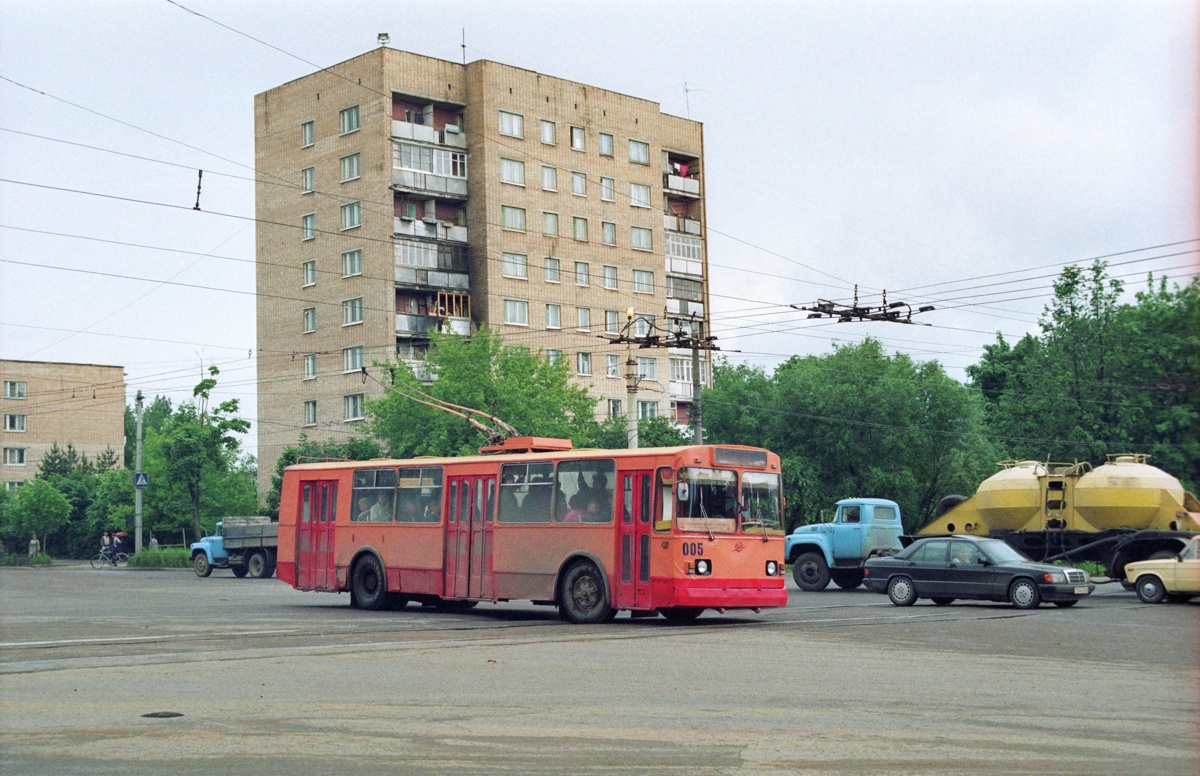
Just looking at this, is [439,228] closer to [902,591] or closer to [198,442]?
[198,442]

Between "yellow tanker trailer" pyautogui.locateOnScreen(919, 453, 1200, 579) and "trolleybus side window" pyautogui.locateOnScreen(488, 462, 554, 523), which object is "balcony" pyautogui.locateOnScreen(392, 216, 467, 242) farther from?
"trolleybus side window" pyautogui.locateOnScreen(488, 462, 554, 523)

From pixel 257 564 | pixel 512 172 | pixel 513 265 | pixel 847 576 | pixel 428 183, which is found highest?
pixel 512 172

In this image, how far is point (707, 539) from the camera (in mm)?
20219

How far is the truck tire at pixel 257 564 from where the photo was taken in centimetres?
4634

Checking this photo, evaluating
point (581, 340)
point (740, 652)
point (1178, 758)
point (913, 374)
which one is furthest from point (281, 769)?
point (581, 340)

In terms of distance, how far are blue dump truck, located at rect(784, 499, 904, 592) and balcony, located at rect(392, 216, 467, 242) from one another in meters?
39.3

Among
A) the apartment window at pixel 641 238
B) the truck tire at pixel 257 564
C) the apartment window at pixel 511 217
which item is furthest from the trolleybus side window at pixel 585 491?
the apartment window at pixel 641 238

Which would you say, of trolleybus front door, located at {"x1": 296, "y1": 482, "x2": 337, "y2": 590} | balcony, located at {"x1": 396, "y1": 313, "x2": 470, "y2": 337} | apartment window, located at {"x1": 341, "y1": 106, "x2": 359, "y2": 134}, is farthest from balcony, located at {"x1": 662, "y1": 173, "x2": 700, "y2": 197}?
trolleybus front door, located at {"x1": 296, "y1": 482, "x2": 337, "y2": 590}

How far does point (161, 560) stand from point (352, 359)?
50.3 ft

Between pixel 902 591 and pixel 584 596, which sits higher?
pixel 584 596

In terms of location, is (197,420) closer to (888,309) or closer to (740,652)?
(888,309)

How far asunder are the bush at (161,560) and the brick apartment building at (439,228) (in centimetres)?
1268

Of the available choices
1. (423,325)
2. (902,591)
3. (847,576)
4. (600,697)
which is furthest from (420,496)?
(423,325)

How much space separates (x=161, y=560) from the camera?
58500 millimetres
